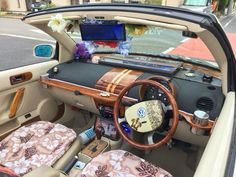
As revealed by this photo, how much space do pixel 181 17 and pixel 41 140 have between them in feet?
4.93

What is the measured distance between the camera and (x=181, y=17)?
1447mm

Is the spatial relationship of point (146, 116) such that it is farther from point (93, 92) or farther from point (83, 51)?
point (83, 51)

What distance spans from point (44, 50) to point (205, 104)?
178cm

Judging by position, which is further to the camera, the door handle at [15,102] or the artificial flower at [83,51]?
the artificial flower at [83,51]

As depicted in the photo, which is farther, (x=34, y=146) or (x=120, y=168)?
(x=34, y=146)

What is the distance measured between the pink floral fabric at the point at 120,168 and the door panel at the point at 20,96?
1046mm

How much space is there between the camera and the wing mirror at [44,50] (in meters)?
2.73

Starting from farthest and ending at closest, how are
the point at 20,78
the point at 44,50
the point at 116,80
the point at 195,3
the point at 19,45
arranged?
the point at 195,3
the point at 19,45
the point at 44,50
the point at 20,78
the point at 116,80

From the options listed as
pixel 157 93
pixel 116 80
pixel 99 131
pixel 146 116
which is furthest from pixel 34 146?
pixel 157 93

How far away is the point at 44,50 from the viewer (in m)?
2.74

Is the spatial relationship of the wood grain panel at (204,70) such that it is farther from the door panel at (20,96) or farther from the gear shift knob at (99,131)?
the door panel at (20,96)

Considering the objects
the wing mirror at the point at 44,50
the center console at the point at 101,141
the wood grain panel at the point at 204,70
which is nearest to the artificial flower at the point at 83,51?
the wing mirror at the point at 44,50

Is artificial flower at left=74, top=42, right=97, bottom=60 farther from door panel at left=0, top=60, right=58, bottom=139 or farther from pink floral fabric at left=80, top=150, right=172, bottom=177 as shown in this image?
pink floral fabric at left=80, top=150, right=172, bottom=177

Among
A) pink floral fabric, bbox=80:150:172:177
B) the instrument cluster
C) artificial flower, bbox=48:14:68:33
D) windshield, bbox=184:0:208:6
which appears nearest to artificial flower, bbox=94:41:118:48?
artificial flower, bbox=48:14:68:33
